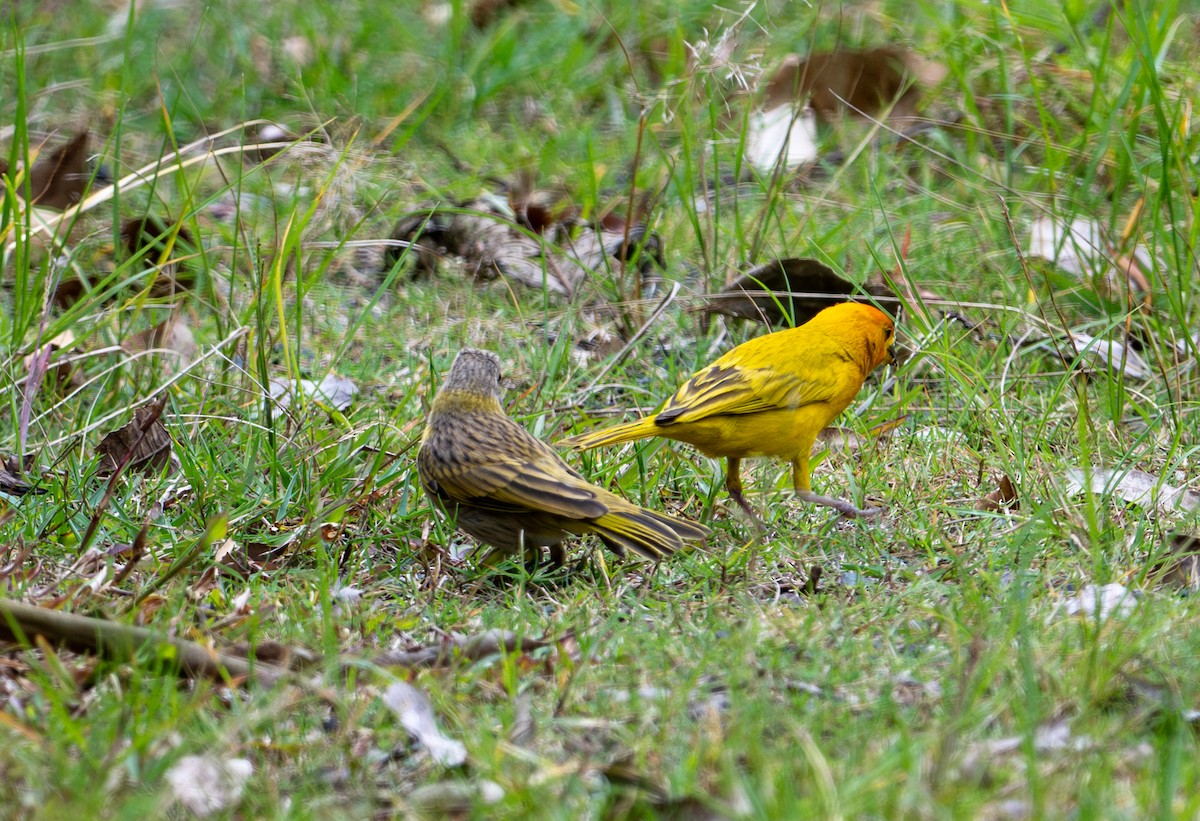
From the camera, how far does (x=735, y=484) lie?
16.4ft

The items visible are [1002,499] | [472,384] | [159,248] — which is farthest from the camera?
[159,248]

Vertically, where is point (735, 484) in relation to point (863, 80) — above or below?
below

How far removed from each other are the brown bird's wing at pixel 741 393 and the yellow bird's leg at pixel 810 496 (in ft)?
0.76

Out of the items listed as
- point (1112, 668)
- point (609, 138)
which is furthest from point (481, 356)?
point (609, 138)

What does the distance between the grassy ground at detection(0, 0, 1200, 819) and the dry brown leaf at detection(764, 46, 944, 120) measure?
154mm

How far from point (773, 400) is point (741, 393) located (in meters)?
0.12

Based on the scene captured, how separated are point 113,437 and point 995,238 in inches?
160

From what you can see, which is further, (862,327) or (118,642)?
(862,327)

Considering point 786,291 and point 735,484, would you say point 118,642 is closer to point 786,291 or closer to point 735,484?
point 735,484

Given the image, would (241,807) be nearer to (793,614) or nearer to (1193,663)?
(793,614)

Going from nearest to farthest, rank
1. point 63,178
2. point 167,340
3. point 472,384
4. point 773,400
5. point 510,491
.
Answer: point 510,491, point 472,384, point 773,400, point 167,340, point 63,178

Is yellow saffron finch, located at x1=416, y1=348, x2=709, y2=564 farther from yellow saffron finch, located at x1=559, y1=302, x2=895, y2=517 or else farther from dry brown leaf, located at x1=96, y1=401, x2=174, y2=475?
dry brown leaf, located at x1=96, y1=401, x2=174, y2=475

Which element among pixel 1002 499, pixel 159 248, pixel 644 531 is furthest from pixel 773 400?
pixel 159 248

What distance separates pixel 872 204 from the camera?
6641 mm
